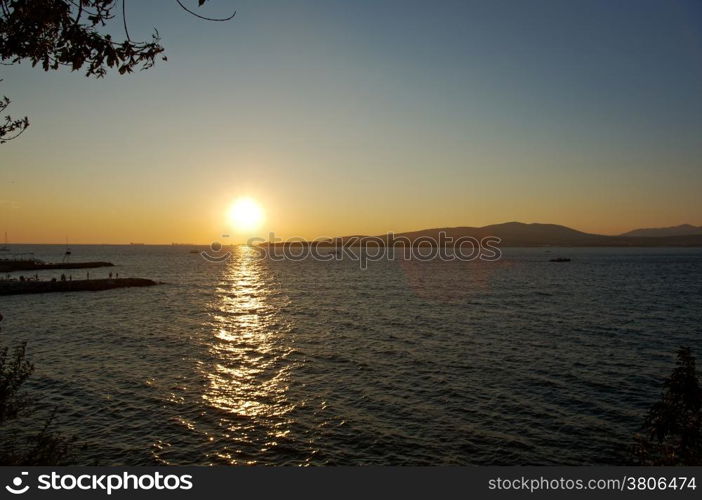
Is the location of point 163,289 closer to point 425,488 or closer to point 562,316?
point 562,316

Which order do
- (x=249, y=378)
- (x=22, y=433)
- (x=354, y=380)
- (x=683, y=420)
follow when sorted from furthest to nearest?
(x=249, y=378), (x=354, y=380), (x=22, y=433), (x=683, y=420)

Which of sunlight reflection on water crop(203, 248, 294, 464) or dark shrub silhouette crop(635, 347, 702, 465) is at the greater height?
dark shrub silhouette crop(635, 347, 702, 465)

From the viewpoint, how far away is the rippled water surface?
19328 mm

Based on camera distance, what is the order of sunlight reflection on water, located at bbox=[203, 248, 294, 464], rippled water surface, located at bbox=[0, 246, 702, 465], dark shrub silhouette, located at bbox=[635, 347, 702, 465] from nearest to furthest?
dark shrub silhouette, located at bbox=[635, 347, 702, 465]
rippled water surface, located at bbox=[0, 246, 702, 465]
sunlight reflection on water, located at bbox=[203, 248, 294, 464]

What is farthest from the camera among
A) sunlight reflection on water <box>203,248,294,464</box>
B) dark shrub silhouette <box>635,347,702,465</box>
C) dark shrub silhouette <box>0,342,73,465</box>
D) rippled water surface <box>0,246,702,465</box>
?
sunlight reflection on water <box>203,248,294,464</box>

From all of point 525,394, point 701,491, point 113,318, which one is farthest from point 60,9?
point 113,318

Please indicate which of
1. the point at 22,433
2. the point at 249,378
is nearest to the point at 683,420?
the point at 249,378

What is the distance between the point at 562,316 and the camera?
53062mm

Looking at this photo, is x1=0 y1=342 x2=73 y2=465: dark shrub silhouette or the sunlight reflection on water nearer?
x1=0 y1=342 x2=73 y2=465: dark shrub silhouette

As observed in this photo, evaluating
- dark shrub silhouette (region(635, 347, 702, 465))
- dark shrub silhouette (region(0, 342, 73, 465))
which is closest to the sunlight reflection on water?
dark shrub silhouette (region(0, 342, 73, 465))

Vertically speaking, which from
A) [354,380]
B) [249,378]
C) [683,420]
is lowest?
[249,378]

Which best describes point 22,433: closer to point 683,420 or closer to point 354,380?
point 354,380

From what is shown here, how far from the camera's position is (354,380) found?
28.5 metres

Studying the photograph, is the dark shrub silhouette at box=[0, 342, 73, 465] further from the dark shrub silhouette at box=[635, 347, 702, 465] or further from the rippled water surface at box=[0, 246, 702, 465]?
the dark shrub silhouette at box=[635, 347, 702, 465]
